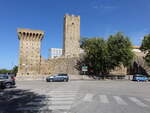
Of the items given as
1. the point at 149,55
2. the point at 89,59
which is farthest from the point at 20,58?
the point at 149,55

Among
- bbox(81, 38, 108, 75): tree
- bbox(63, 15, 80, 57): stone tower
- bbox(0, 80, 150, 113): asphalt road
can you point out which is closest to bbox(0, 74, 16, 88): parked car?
bbox(0, 80, 150, 113): asphalt road

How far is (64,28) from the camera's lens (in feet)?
246

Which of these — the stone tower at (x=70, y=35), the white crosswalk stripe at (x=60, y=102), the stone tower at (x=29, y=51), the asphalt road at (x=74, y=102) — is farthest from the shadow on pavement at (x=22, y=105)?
the stone tower at (x=70, y=35)

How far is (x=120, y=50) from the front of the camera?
46312 mm

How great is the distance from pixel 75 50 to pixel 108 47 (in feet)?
87.7

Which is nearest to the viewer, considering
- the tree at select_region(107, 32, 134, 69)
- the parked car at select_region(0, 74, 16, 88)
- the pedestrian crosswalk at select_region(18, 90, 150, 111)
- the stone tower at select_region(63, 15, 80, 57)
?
the pedestrian crosswalk at select_region(18, 90, 150, 111)

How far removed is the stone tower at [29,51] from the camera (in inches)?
2280

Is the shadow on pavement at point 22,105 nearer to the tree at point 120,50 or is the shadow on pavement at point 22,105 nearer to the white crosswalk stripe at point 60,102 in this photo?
the white crosswalk stripe at point 60,102

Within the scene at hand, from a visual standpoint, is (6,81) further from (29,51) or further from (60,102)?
(29,51)

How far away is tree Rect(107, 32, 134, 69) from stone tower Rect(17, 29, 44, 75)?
22.7m

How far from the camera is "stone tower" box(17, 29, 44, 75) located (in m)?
57.9

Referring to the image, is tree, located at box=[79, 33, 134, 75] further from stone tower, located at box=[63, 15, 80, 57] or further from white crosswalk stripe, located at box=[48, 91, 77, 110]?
white crosswalk stripe, located at box=[48, 91, 77, 110]

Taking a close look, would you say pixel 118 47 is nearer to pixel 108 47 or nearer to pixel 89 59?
pixel 108 47

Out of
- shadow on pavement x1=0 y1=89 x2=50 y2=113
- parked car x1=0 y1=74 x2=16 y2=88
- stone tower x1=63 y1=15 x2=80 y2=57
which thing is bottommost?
shadow on pavement x1=0 y1=89 x2=50 y2=113
